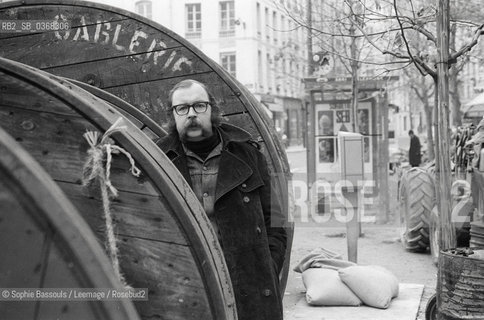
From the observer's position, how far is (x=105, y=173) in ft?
6.32

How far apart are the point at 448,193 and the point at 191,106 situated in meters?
2.44

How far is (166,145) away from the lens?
10.8ft

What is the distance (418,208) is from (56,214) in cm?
812

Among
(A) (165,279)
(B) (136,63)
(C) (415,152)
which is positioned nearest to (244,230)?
(A) (165,279)

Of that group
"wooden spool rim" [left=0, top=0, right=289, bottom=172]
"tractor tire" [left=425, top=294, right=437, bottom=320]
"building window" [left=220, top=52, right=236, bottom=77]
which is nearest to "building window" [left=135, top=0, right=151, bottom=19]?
"building window" [left=220, top=52, right=236, bottom=77]

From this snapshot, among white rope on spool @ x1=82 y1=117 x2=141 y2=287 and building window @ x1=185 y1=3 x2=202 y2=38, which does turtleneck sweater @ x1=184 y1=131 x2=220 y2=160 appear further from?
building window @ x1=185 y1=3 x2=202 y2=38

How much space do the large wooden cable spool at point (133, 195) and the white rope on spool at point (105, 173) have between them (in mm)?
18

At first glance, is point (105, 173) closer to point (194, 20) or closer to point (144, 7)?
point (144, 7)

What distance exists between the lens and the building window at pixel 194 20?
3884 cm

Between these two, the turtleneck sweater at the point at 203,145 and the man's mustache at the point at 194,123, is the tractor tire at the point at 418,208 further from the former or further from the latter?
the man's mustache at the point at 194,123

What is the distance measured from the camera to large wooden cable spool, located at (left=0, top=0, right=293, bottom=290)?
5.15 m

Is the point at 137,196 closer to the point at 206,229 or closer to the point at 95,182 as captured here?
the point at 95,182

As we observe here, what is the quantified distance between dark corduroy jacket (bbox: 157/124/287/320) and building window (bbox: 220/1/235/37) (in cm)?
3608

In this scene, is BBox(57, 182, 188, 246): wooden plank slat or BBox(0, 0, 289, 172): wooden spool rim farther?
BBox(0, 0, 289, 172): wooden spool rim
